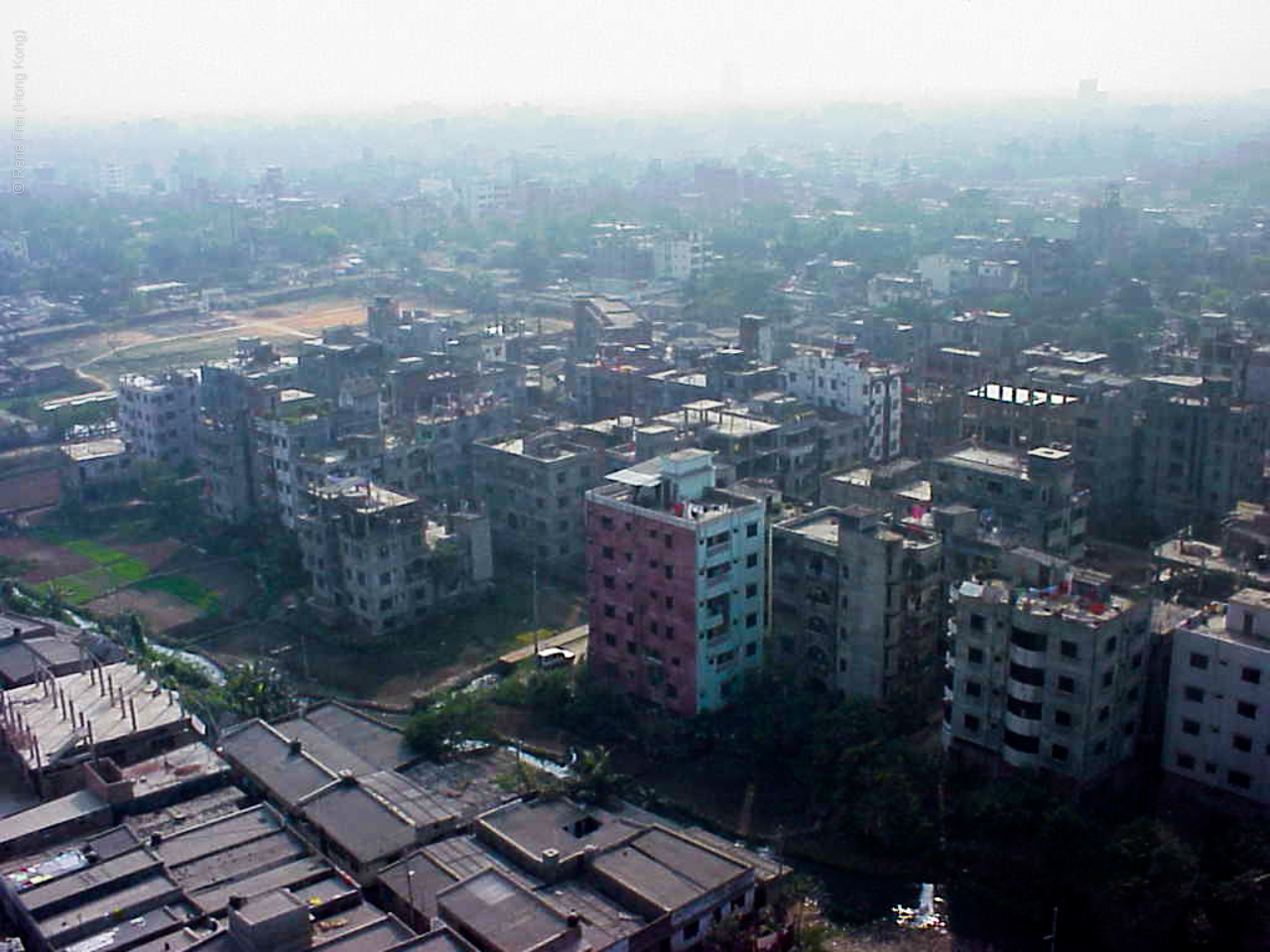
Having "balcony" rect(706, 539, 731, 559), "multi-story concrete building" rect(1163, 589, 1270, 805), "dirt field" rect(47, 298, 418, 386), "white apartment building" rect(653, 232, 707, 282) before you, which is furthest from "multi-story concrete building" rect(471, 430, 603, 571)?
"white apartment building" rect(653, 232, 707, 282)

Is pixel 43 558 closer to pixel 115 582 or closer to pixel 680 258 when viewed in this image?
pixel 115 582

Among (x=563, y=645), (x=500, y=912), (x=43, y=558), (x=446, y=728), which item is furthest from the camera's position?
(x=43, y=558)

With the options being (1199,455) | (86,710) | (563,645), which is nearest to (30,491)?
(86,710)

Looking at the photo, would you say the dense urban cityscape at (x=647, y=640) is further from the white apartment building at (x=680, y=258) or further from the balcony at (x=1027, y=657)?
the white apartment building at (x=680, y=258)

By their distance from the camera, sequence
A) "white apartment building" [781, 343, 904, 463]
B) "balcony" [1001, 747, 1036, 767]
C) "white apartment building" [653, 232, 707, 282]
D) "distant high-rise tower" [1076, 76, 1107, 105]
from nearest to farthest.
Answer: "balcony" [1001, 747, 1036, 767], "white apartment building" [781, 343, 904, 463], "white apartment building" [653, 232, 707, 282], "distant high-rise tower" [1076, 76, 1107, 105]

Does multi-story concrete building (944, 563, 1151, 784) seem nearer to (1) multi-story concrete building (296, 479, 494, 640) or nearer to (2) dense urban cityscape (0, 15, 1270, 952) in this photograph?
(2) dense urban cityscape (0, 15, 1270, 952)

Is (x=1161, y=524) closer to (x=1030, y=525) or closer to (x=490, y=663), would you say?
(x=1030, y=525)
